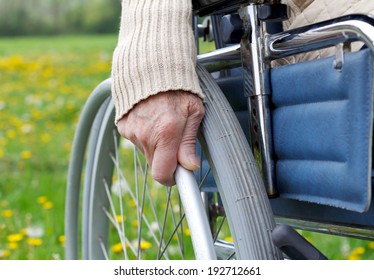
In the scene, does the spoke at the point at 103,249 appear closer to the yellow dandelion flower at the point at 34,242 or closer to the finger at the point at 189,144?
the yellow dandelion flower at the point at 34,242

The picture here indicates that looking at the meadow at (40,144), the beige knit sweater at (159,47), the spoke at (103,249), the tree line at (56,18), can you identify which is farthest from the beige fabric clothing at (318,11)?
the tree line at (56,18)

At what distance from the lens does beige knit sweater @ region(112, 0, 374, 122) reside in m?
1.24

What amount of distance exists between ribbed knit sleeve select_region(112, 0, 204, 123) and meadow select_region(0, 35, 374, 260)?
110 centimetres

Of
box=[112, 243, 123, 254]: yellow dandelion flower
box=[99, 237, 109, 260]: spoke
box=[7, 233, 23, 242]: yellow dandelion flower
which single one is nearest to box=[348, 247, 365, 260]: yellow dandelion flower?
box=[112, 243, 123, 254]: yellow dandelion flower

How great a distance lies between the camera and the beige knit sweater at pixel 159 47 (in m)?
1.24

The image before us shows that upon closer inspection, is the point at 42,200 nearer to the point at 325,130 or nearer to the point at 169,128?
the point at 169,128

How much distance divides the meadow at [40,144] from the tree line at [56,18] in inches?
139

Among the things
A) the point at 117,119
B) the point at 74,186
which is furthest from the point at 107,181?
the point at 117,119

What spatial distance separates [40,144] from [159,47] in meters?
2.95

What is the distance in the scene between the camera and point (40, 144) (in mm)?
4117

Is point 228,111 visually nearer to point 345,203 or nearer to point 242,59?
point 242,59

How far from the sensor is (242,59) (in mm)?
1303

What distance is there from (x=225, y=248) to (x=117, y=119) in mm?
454

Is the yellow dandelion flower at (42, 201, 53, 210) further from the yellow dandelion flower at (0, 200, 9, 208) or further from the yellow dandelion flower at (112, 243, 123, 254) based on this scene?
the yellow dandelion flower at (112, 243, 123, 254)
